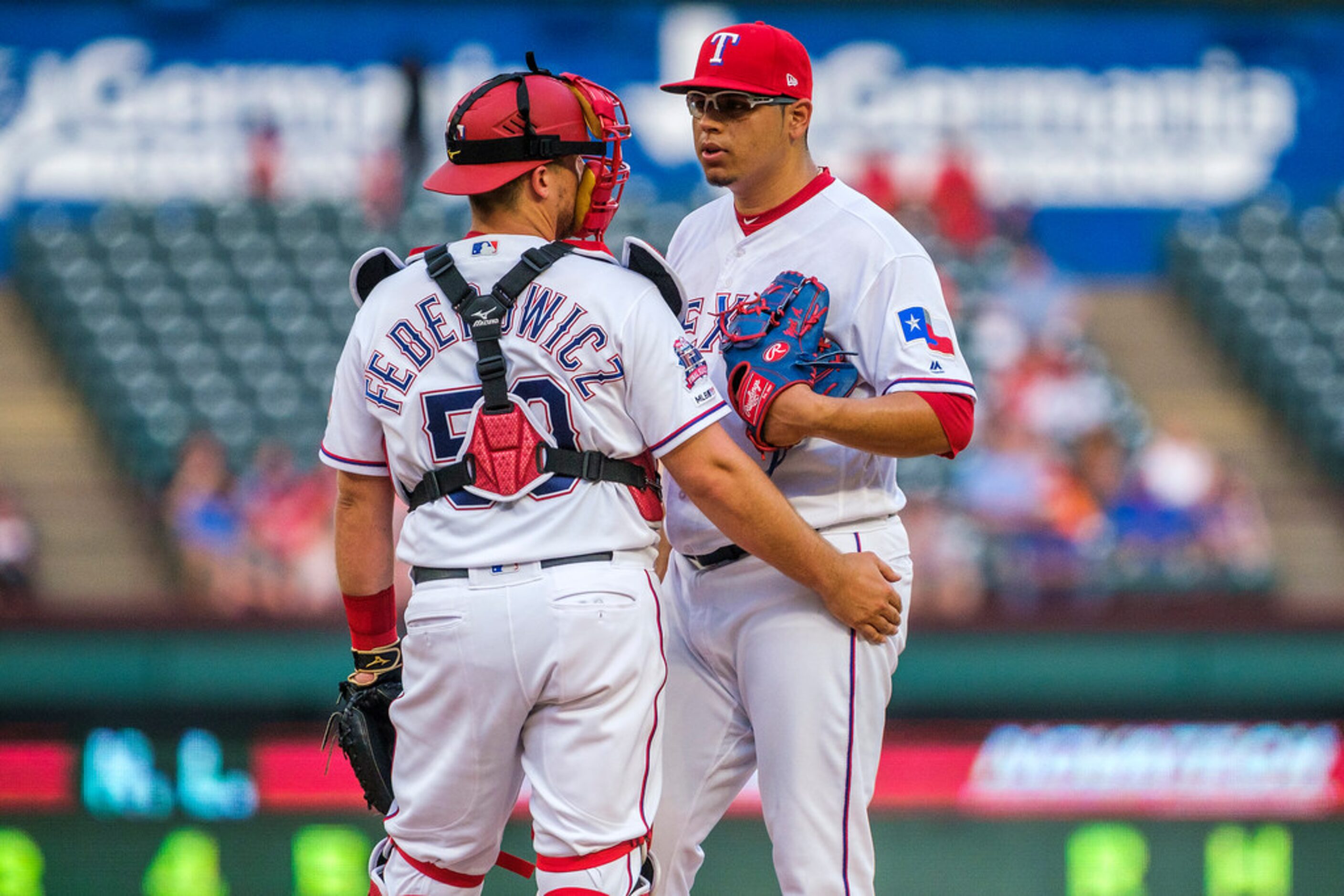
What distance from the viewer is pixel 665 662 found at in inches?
116

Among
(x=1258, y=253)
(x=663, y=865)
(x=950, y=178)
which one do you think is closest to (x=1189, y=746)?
(x=663, y=865)

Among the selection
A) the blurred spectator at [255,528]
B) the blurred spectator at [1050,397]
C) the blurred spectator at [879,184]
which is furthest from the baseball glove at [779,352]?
the blurred spectator at [879,184]

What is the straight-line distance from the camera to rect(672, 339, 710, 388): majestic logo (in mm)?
2844

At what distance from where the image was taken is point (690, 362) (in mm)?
2871

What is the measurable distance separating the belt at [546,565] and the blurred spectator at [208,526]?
4.49 m

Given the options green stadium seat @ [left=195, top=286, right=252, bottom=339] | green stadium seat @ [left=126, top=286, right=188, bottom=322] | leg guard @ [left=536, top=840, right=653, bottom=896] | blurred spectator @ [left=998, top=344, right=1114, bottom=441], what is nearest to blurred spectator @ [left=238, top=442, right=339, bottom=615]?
green stadium seat @ [left=195, top=286, right=252, bottom=339]

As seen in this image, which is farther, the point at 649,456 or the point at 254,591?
the point at 254,591

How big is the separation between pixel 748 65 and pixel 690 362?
636mm

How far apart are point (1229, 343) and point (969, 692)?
772 cm

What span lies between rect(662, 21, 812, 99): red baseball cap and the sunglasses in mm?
12

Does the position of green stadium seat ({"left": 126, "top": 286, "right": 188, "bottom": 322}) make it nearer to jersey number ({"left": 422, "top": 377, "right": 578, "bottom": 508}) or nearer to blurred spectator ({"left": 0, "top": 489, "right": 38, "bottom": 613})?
blurred spectator ({"left": 0, "top": 489, "right": 38, "bottom": 613})

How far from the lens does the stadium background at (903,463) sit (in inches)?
229

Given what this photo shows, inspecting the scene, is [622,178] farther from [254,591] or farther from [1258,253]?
[1258,253]

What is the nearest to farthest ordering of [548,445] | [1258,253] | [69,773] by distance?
[548,445]
[69,773]
[1258,253]
